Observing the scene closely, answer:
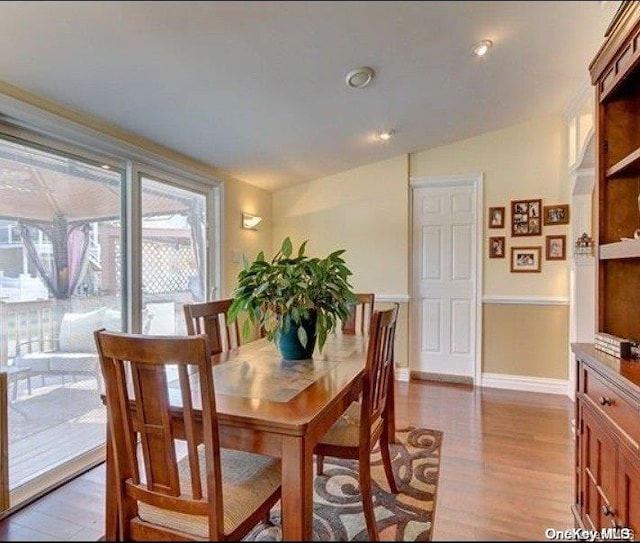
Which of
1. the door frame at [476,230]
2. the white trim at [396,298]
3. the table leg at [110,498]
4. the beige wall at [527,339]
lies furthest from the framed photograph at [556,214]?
the table leg at [110,498]

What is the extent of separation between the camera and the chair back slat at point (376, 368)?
176cm

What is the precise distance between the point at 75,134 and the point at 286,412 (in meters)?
1.97

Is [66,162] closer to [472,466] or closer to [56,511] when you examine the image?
[56,511]

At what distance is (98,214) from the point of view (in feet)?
8.38

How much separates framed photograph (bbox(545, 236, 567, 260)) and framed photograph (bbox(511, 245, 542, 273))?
0.08m

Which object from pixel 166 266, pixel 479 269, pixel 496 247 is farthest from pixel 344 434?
pixel 496 247

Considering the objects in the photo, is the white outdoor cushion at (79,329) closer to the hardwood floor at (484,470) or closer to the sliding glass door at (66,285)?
the sliding glass door at (66,285)

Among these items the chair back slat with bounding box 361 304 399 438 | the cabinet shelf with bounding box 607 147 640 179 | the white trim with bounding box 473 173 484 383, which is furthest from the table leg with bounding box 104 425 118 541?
the white trim with bounding box 473 173 484 383

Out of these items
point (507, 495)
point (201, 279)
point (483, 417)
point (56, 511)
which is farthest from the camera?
point (201, 279)

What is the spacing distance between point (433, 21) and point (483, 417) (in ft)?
10.4

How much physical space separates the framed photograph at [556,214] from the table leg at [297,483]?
355cm

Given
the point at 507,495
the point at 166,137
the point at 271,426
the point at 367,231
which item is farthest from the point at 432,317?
the point at 271,426

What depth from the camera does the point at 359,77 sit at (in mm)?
2043

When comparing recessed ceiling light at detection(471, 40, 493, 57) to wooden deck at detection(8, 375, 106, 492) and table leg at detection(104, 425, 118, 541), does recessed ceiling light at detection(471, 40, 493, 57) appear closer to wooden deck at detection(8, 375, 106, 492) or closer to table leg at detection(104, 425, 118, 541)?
table leg at detection(104, 425, 118, 541)
